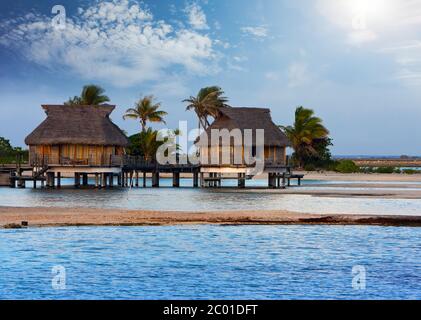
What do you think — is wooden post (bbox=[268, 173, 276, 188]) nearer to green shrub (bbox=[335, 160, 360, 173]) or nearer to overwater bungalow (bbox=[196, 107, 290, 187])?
overwater bungalow (bbox=[196, 107, 290, 187])

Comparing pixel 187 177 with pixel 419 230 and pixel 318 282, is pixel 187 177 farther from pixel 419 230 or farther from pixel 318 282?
pixel 318 282

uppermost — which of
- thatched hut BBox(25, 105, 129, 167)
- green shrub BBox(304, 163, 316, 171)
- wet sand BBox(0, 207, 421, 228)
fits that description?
thatched hut BBox(25, 105, 129, 167)

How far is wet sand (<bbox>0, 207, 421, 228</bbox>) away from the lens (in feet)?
92.7

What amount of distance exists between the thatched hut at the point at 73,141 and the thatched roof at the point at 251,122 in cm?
793

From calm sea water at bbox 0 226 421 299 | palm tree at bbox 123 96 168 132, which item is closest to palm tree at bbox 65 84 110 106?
palm tree at bbox 123 96 168 132

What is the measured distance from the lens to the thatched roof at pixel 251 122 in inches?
2313

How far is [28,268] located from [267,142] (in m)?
39.5

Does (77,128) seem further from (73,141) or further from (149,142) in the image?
(149,142)

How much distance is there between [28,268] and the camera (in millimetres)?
19953

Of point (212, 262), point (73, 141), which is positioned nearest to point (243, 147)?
point (73, 141)

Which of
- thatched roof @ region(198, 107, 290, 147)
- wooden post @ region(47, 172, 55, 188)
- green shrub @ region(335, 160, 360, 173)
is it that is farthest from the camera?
green shrub @ region(335, 160, 360, 173)

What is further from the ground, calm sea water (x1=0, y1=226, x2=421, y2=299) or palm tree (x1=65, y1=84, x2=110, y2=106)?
palm tree (x1=65, y1=84, x2=110, y2=106)

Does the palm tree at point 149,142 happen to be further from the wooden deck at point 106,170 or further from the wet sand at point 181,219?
the wet sand at point 181,219

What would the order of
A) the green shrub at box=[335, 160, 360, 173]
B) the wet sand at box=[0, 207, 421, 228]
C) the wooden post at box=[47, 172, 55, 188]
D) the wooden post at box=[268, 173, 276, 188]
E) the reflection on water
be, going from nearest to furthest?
the wet sand at box=[0, 207, 421, 228] → the reflection on water → the wooden post at box=[47, 172, 55, 188] → the wooden post at box=[268, 173, 276, 188] → the green shrub at box=[335, 160, 360, 173]
